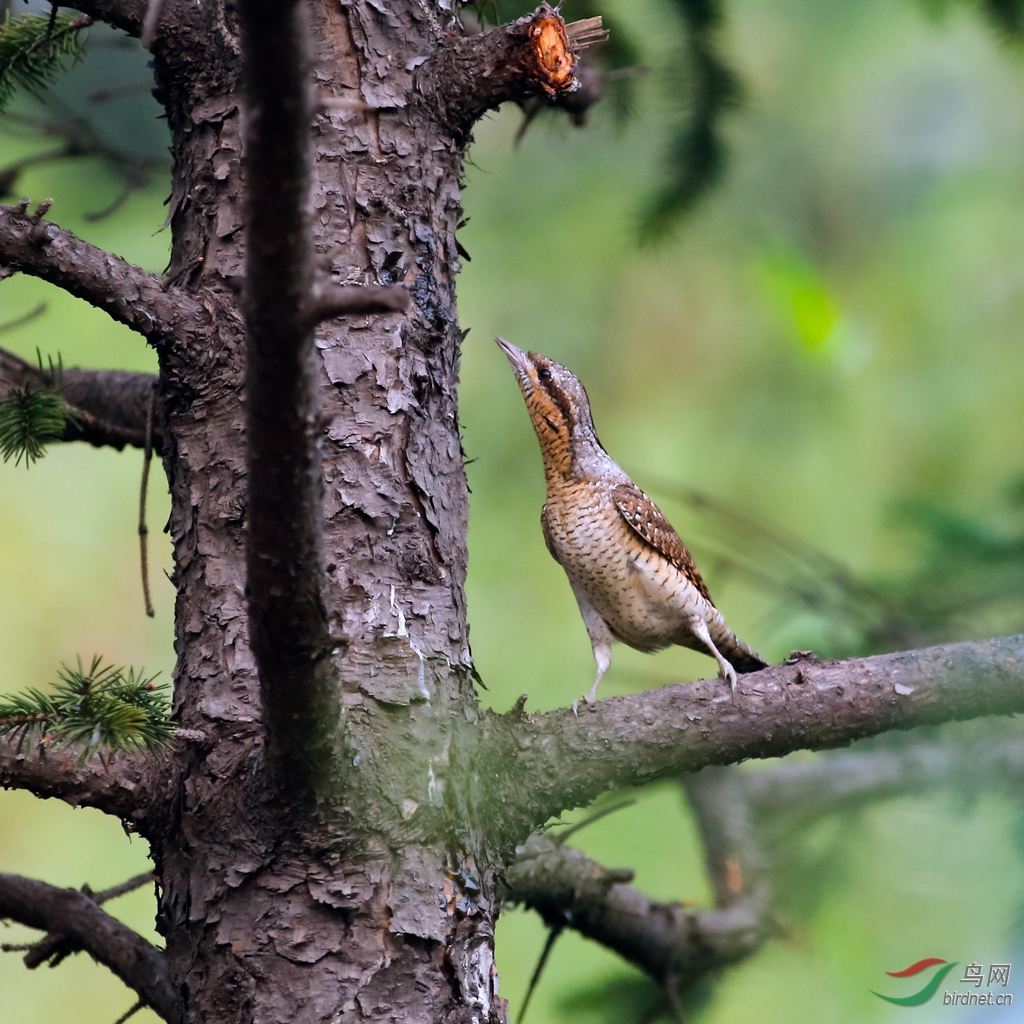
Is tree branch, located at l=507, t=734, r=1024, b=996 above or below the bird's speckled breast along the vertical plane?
below

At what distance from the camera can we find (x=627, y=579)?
338cm

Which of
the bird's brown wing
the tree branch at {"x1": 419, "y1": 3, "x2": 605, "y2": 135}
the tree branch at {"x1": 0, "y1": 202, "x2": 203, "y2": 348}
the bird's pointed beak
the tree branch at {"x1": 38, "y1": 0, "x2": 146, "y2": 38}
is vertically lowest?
the tree branch at {"x1": 0, "y1": 202, "x2": 203, "y2": 348}

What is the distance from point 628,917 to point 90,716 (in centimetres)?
203

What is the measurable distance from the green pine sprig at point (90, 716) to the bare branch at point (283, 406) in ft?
0.63

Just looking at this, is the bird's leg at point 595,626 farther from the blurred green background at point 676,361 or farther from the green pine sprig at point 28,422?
the blurred green background at point 676,361

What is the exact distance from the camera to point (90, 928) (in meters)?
2.20

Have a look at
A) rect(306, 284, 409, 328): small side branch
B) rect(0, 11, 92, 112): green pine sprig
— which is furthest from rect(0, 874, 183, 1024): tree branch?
rect(0, 11, 92, 112): green pine sprig

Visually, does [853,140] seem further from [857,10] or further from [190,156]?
[190,156]

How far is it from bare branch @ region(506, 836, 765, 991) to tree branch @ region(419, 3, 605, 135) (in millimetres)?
1847

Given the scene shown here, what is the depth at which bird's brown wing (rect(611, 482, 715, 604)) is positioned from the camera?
133 inches

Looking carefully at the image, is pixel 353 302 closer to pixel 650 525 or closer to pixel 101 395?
pixel 101 395

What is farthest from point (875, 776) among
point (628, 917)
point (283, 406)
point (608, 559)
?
point (283, 406)

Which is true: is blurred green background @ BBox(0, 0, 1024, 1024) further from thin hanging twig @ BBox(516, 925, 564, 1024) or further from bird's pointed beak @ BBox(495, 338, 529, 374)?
thin hanging twig @ BBox(516, 925, 564, 1024)

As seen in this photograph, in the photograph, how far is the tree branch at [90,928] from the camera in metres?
2.10
